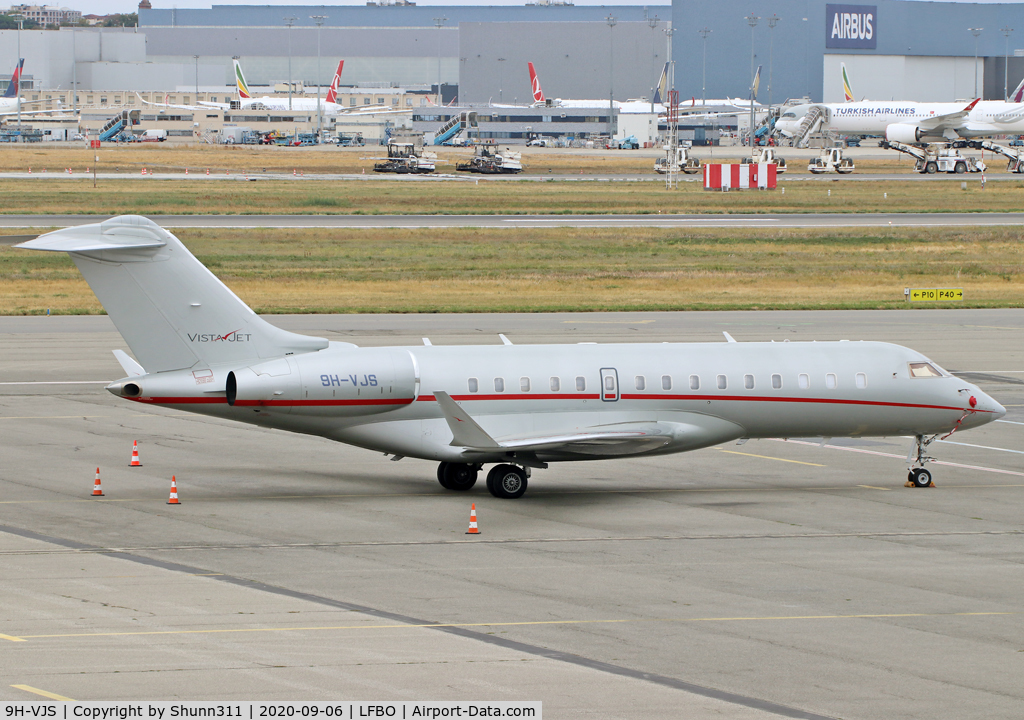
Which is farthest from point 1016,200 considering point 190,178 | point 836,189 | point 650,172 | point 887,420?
point 887,420

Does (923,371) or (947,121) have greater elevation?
(947,121)

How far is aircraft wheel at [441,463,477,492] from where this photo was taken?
26406 millimetres

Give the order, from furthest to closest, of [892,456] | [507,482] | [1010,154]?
1. [1010,154]
2. [892,456]
3. [507,482]

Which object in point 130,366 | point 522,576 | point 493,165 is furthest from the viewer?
point 493,165

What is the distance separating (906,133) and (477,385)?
125879 mm

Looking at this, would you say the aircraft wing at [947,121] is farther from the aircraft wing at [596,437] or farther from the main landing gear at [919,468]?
the aircraft wing at [596,437]

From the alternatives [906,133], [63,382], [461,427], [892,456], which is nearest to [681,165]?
[906,133]

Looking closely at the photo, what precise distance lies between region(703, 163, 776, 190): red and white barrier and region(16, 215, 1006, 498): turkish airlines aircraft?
8698cm

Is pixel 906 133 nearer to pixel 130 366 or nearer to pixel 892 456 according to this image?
pixel 892 456

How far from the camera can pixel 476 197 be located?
342 feet

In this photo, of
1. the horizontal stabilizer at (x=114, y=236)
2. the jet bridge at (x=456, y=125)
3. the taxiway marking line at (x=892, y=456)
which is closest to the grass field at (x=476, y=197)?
the taxiway marking line at (x=892, y=456)

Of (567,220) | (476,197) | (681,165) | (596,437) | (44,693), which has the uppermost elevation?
(681,165)

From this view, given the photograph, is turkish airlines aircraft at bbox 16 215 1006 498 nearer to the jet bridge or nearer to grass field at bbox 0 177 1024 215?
grass field at bbox 0 177 1024 215

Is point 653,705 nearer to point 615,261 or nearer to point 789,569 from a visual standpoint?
point 789,569
